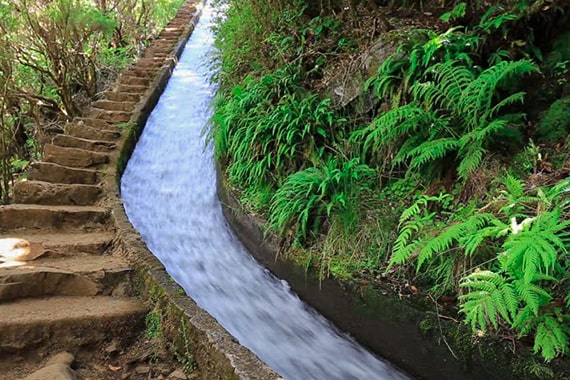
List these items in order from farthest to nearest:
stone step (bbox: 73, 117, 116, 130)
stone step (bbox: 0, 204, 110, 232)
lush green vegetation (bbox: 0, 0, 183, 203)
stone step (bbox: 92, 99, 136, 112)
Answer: stone step (bbox: 92, 99, 136, 112), stone step (bbox: 73, 117, 116, 130), lush green vegetation (bbox: 0, 0, 183, 203), stone step (bbox: 0, 204, 110, 232)

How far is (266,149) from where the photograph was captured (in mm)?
5188

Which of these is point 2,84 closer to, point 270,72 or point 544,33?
point 270,72

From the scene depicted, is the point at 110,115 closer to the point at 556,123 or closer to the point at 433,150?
the point at 433,150

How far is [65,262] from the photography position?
3734 millimetres

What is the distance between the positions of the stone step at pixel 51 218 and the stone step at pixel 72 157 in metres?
1.20

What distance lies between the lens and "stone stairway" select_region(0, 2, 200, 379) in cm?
292

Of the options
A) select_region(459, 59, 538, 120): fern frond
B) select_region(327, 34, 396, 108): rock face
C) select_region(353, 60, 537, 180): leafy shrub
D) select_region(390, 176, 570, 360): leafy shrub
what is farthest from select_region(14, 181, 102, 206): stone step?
select_region(459, 59, 538, 120): fern frond

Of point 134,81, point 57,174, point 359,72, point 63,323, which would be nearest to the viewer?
point 63,323

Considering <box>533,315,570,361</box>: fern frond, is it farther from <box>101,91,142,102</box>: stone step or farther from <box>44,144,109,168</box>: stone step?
<box>101,91,142,102</box>: stone step

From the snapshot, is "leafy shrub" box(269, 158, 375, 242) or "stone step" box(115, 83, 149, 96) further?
"stone step" box(115, 83, 149, 96)

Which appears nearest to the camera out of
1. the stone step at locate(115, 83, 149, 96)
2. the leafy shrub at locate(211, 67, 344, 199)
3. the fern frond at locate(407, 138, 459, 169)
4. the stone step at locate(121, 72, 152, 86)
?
the fern frond at locate(407, 138, 459, 169)

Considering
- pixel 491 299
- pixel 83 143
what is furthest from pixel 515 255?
pixel 83 143

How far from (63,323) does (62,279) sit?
0.52 m

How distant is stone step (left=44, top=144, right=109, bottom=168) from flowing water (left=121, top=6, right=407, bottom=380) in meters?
0.50
